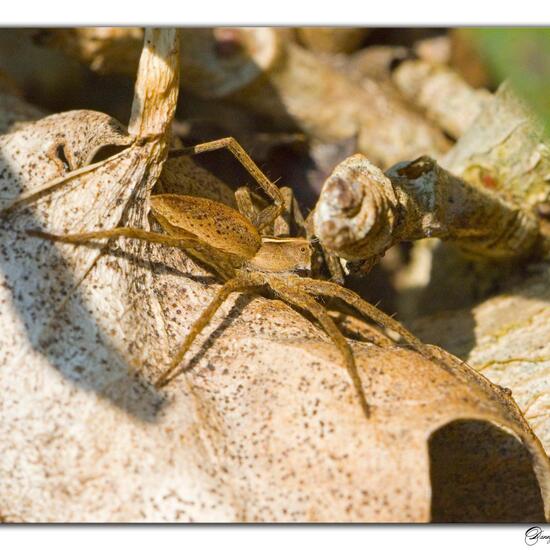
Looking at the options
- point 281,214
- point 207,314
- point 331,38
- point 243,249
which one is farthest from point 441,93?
point 207,314

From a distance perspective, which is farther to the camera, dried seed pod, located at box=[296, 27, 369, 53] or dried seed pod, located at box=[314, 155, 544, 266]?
dried seed pod, located at box=[296, 27, 369, 53]

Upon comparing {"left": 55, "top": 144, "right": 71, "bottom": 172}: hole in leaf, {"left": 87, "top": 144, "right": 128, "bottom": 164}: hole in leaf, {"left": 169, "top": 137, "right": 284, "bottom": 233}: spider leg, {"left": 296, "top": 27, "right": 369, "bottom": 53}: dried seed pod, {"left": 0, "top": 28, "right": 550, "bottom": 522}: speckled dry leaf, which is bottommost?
{"left": 0, "top": 28, "right": 550, "bottom": 522}: speckled dry leaf

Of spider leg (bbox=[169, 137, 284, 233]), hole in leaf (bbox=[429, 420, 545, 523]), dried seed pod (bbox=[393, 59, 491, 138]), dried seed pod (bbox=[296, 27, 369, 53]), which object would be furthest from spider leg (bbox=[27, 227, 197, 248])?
dried seed pod (bbox=[393, 59, 491, 138])

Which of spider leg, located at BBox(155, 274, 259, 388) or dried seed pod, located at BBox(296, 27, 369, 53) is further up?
dried seed pod, located at BBox(296, 27, 369, 53)

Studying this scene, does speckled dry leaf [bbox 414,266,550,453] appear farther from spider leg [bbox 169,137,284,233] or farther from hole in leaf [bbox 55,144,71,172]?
hole in leaf [bbox 55,144,71,172]

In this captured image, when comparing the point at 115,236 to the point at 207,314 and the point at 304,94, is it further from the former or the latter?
the point at 304,94

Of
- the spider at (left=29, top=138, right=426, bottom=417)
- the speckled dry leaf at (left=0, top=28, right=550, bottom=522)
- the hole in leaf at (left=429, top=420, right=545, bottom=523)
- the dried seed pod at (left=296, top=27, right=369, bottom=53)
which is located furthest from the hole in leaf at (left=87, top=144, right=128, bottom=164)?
the dried seed pod at (left=296, top=27, right=369, bottom=53)

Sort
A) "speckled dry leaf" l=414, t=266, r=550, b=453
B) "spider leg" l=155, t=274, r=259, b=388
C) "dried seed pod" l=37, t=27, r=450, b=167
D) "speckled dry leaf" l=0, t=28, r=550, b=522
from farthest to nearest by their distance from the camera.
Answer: "dried seed pod" l=37, t=27, r=450, b=167 < "speckled dry leaf" l=414, t=266, r=550, b=453 < "spider leg" l=155, t=274, r=259, b=388 < "speckled dry leaf" l=0, t=28, r=550, b=522

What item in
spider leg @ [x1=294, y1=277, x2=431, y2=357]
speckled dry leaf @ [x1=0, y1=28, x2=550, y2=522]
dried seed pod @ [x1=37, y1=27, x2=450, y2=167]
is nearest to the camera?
speckled dry leaf @ [x1=0, y1=28, x2=550, y2=522]
